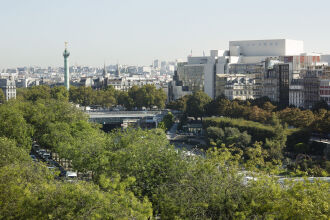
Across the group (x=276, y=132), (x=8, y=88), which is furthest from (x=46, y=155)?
(x=8, y=88)

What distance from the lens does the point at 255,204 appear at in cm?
2430

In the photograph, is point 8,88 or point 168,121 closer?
point 168,121

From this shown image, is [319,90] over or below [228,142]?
over

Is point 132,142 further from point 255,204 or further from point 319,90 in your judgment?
point 319,90

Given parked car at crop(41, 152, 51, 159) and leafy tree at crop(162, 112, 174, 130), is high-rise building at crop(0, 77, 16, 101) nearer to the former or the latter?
leafy tree at crop(162, 112, 174, 130)

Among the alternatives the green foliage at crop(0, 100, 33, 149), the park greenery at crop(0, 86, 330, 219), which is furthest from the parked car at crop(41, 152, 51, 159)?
the park greenery at crop(0, 86, 330, 219)

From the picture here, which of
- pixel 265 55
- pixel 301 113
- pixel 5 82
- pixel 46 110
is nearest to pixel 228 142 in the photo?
pixel 301 113

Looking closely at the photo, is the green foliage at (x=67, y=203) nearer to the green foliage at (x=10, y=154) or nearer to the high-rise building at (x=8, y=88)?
the green foliage at (x=10, y=154)

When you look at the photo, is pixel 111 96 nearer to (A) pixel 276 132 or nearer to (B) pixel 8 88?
(B) pixel 8 88

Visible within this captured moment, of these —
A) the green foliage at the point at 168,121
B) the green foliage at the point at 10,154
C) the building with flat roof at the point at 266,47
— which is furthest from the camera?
the building with flat roof at the point at 266,47

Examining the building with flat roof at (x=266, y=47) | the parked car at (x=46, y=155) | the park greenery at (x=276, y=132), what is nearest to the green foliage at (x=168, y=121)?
the park greenery at (x=276, y=132)

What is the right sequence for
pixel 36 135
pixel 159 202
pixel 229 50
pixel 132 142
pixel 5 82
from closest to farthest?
1. pixel 159 202
2. pixel 132 142
3. pixel 36 135
4. pixel 229 50
5. pixel 5 82

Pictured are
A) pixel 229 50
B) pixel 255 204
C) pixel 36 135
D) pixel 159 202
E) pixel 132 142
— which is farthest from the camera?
pixel 229 50

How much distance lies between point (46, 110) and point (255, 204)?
43.4 meters
